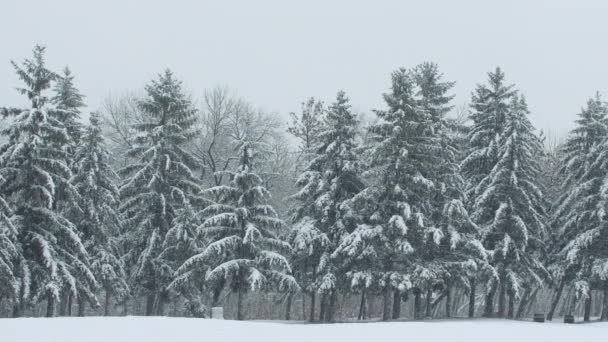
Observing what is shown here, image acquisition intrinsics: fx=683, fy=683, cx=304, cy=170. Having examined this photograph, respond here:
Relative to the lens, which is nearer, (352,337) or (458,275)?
(352,337)

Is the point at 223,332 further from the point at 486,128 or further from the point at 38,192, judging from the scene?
the point at 486,128

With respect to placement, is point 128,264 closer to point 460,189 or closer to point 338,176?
point 338,176

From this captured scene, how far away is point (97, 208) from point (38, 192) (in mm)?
4743

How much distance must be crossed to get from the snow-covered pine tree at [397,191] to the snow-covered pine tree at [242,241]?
354 centimetres

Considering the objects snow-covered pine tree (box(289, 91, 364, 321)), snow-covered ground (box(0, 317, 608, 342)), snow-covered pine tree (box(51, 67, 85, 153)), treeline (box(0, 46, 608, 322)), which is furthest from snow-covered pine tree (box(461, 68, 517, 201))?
snow-covered pine tree (box(51, 67, 85, 153))

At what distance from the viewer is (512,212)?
108 feet

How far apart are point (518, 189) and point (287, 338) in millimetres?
18954

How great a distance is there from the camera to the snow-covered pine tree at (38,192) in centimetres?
2647

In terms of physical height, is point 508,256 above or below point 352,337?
above

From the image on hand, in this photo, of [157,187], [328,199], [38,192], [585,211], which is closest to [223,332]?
[38,192]

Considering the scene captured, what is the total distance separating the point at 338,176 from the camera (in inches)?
1293

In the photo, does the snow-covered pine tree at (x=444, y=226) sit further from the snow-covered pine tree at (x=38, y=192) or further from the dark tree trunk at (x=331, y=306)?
the snow-covered pine tree at (x=38, y=192)

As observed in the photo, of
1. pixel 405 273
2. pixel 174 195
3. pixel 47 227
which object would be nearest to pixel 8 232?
pixel 47 227

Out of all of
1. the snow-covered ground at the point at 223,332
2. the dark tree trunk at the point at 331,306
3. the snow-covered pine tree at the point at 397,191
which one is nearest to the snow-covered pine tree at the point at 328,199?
the dark tree trunk at the point at 331,306
